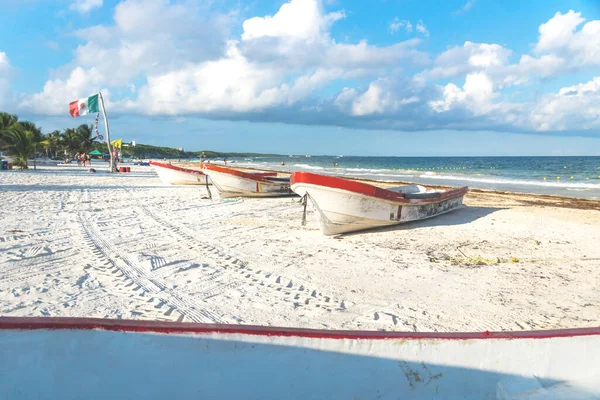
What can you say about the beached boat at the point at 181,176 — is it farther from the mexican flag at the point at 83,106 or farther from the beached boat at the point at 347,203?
the beached boat at the point at 347,203

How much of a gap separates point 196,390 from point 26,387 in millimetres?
804

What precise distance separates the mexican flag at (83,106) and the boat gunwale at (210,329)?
23252 mm

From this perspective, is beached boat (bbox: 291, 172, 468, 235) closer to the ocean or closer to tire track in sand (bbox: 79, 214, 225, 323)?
tire track in sand (bbox: 79, 214, 225, 323)

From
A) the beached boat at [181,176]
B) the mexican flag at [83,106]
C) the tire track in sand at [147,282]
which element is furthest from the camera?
the mexican flag at [83,106]

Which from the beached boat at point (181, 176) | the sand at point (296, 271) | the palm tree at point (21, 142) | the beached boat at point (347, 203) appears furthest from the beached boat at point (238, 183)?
the palm tree at point (21, 142)

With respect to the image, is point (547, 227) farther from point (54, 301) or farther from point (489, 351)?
point (54, 301)

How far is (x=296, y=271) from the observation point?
5.28 meters

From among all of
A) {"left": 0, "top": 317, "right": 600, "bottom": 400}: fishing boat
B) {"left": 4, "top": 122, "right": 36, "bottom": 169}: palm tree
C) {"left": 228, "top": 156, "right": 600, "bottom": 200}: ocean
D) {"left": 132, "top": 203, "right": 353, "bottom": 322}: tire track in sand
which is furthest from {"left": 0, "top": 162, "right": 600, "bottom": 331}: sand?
{"left": 4, "top": 122, "right": 36, "bottom": 169}: palm tree

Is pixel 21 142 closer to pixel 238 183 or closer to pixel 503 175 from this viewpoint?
pixel 238 183

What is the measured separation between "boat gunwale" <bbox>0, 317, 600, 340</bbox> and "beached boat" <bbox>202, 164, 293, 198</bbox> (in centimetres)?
1050

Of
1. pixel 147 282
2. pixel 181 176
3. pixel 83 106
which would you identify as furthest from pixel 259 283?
pixel 83 106

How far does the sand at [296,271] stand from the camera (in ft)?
12.8

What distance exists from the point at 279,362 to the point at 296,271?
3.11 meters

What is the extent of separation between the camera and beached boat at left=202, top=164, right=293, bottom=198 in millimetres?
12430
